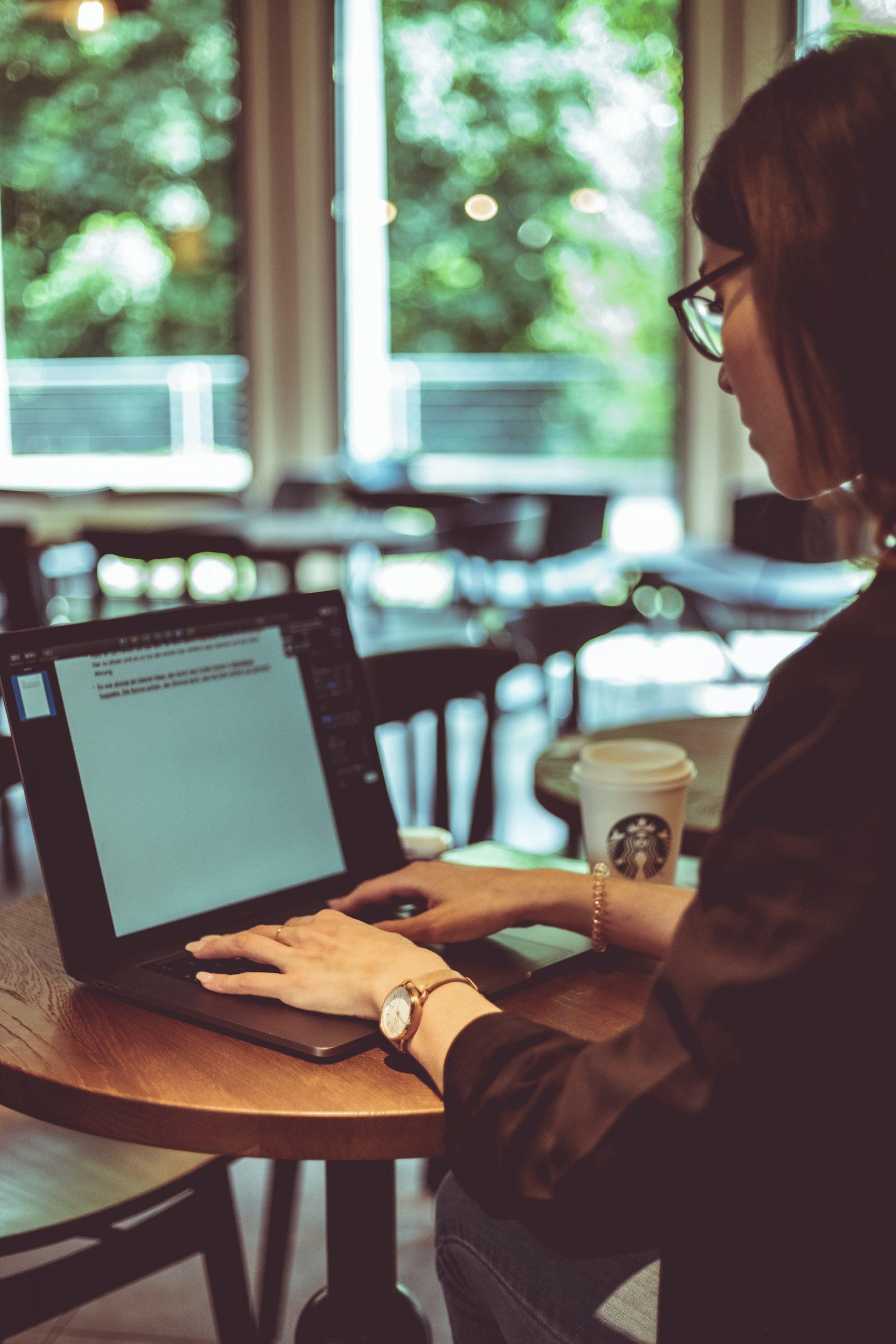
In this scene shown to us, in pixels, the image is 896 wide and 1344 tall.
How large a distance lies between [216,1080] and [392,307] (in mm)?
6576

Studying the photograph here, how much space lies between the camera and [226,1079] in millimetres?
868

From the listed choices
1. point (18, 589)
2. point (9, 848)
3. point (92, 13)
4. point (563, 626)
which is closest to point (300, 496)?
point (18, 589)

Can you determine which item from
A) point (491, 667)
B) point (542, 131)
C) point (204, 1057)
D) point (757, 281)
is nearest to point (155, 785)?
point (204, 1057)

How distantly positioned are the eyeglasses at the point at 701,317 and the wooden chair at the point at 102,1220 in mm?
800

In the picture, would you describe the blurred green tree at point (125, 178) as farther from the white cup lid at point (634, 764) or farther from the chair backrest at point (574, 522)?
the white cup lid at point (634, 764)

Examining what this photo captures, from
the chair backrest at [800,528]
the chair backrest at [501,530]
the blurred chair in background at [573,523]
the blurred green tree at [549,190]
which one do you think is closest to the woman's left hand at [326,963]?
the chair backrest at [800,528]

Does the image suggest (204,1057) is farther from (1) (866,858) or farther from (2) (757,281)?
(2) (757,281)

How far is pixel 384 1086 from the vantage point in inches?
33.7

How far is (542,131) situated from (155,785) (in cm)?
618

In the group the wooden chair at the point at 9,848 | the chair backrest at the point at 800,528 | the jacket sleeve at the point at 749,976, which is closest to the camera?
the jacket sleeve at the point at 749,976

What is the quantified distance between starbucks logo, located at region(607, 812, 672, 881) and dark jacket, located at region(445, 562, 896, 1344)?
0.44 m

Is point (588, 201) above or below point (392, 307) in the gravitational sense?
above

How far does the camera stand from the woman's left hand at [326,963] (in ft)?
2.98

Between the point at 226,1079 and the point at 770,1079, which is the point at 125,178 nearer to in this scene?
the point at 226,1079
